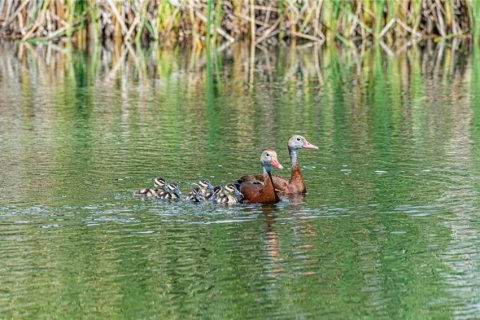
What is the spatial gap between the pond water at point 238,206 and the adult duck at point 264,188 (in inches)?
4.9

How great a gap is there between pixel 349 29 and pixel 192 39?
10.3 ft

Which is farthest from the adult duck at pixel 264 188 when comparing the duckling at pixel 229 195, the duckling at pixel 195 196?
the duckling at pixel 195 196

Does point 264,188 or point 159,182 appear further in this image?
point 159,182

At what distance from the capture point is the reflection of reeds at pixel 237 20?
86.3 ft

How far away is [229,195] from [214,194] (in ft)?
0.40

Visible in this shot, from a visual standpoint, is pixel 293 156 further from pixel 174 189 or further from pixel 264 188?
pixel 174 189

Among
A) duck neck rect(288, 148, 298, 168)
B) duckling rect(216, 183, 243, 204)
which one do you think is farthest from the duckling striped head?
duck neck rect(288, 148, 298, 168)

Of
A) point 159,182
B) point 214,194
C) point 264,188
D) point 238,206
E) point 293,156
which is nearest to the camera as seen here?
point 214,194

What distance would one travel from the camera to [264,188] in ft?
37.0

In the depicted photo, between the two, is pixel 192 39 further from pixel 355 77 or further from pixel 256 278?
pixel 256 278

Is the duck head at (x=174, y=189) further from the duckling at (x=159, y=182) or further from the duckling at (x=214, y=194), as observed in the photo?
the duckling at (x=214, y=194)

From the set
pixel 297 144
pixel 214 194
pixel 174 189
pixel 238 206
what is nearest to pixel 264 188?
pixel 238 206

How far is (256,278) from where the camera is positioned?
339 inches

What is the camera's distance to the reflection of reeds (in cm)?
2631
